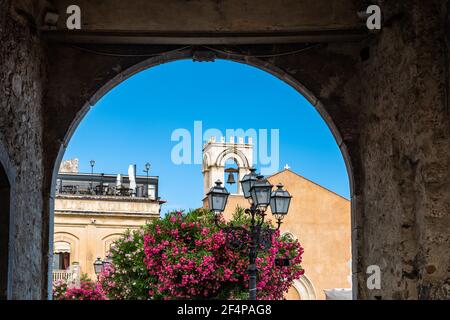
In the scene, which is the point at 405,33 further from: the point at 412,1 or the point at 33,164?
the point at 33,164

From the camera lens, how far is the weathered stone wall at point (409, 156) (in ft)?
20.1

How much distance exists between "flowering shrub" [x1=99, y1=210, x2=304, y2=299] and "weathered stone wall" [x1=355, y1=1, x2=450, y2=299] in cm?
1015

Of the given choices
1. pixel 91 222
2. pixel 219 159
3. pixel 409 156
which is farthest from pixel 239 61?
pixel 219 159

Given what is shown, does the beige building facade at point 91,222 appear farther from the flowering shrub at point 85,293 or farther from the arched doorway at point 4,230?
the arched doorway at point 4,230

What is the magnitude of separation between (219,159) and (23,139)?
32773mm

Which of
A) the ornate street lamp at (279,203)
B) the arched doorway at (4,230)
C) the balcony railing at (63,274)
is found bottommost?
the balcony railing at (63,274)

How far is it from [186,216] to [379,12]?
1397 cm

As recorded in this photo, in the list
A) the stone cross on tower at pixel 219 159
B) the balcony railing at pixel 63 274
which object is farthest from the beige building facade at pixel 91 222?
the stone cross on tower at pixel 219 159

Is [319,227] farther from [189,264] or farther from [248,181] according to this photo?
[248,181]

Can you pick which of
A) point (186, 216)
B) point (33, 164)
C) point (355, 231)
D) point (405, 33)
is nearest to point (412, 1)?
point (405, 33)

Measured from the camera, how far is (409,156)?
21.3 feet

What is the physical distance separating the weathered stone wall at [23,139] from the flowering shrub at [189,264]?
1042 cm

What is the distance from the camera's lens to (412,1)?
6531 mm

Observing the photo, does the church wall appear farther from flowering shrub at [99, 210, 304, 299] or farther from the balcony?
flowering shrub at [99, 210, 304, 299]
